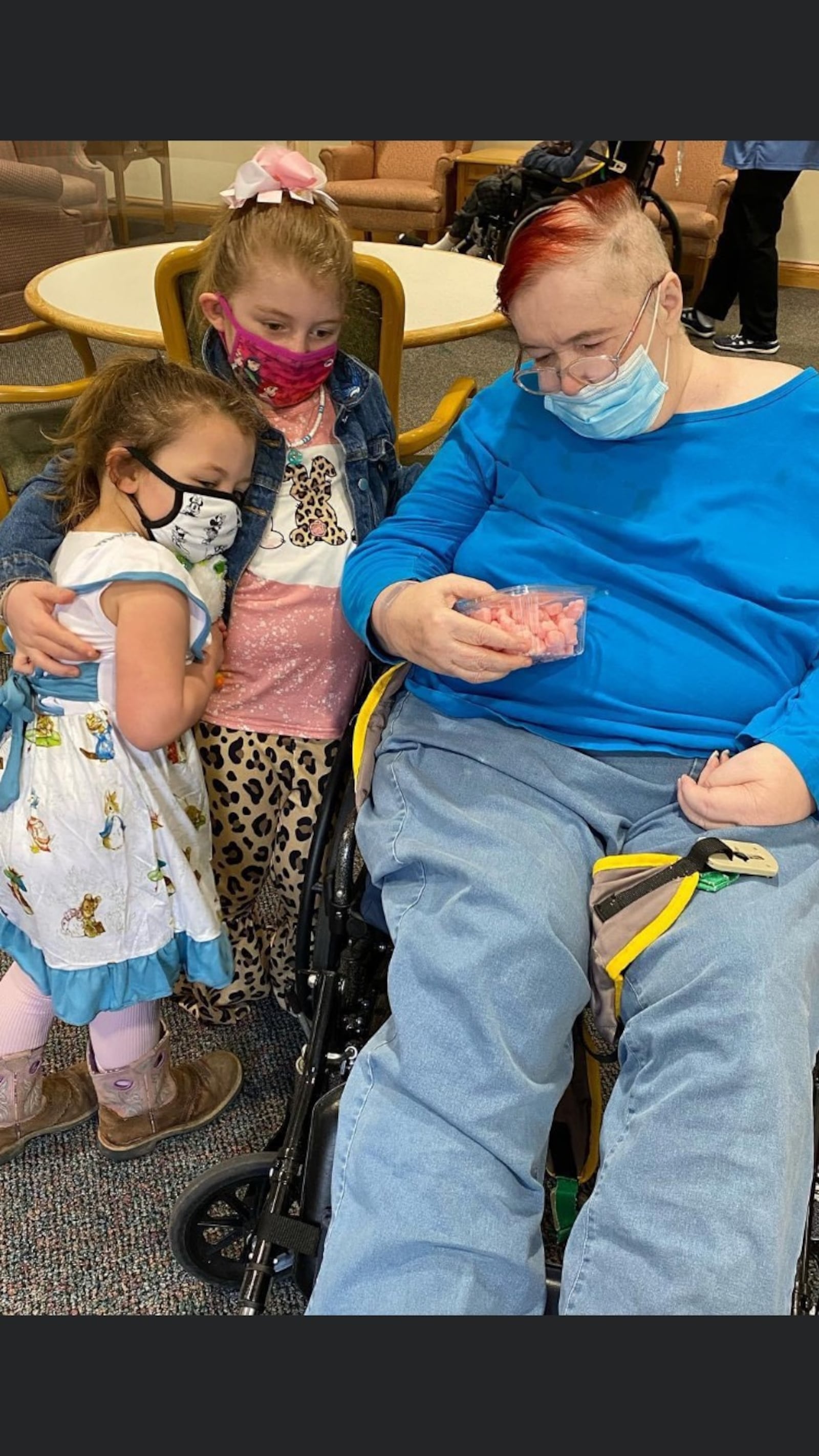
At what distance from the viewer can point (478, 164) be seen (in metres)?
6.62

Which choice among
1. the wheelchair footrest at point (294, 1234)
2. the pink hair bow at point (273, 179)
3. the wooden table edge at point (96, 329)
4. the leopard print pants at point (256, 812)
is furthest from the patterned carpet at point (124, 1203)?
the wooden table edge at point (96, 329)

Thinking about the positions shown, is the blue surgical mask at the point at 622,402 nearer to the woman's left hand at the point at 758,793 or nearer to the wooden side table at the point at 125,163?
the woman's left hand at the point at 758,793

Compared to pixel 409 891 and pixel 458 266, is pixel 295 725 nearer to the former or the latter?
pixel 409 891

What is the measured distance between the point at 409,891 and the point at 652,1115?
32 cm

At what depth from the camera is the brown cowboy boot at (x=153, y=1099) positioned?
146 cm

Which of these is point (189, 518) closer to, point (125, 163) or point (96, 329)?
point (96, 329)

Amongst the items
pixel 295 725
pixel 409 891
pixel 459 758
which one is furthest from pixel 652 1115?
pixel 295 725

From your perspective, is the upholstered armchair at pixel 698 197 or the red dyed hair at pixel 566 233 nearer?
the red dyed hair at pixel 566 233

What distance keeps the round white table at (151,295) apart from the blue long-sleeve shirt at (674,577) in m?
0.98

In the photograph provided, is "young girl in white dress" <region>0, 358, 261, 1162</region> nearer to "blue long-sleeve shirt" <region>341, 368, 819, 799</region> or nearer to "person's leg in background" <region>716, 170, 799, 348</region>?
"blue long-sleeve shirt" <region>341, 368, 819, 799</region>

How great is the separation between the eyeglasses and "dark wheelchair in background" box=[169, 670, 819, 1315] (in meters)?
0.49

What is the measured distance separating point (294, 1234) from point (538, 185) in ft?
16.5

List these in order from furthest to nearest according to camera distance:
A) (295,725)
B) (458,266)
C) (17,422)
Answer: (458,266)
(17,422)
(295,725)

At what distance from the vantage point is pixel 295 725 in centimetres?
144
